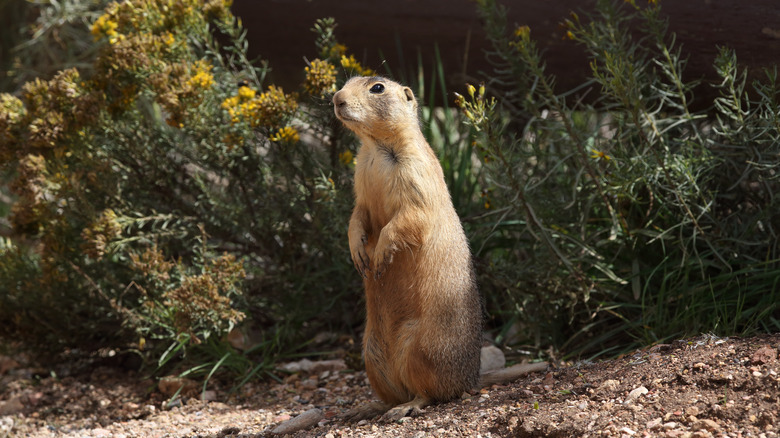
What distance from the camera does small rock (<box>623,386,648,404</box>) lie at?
11.3ft

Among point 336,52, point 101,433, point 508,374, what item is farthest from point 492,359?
point 101,433

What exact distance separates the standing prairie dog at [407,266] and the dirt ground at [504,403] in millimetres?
214

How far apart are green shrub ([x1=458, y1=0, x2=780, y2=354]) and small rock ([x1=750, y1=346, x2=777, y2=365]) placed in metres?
0.59

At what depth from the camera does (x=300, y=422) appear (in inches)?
161

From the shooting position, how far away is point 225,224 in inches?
205

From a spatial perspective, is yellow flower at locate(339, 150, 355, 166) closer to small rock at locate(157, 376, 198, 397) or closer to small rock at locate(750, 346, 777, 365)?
small rock at locate(157, 376, 198, 397)

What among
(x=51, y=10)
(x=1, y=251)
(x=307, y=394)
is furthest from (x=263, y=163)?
(x=51, y=10)

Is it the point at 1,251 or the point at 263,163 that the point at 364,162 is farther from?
the point at 1,251

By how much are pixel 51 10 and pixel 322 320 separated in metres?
4.06

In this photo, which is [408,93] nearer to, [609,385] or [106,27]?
[609,385]

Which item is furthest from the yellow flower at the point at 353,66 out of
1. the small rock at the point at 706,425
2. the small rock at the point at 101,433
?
the small rock at the point at 706,425

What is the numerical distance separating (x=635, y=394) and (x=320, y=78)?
2609 millimetres

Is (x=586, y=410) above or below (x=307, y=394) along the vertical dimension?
above

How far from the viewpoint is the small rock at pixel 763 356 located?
3459 millimetres
